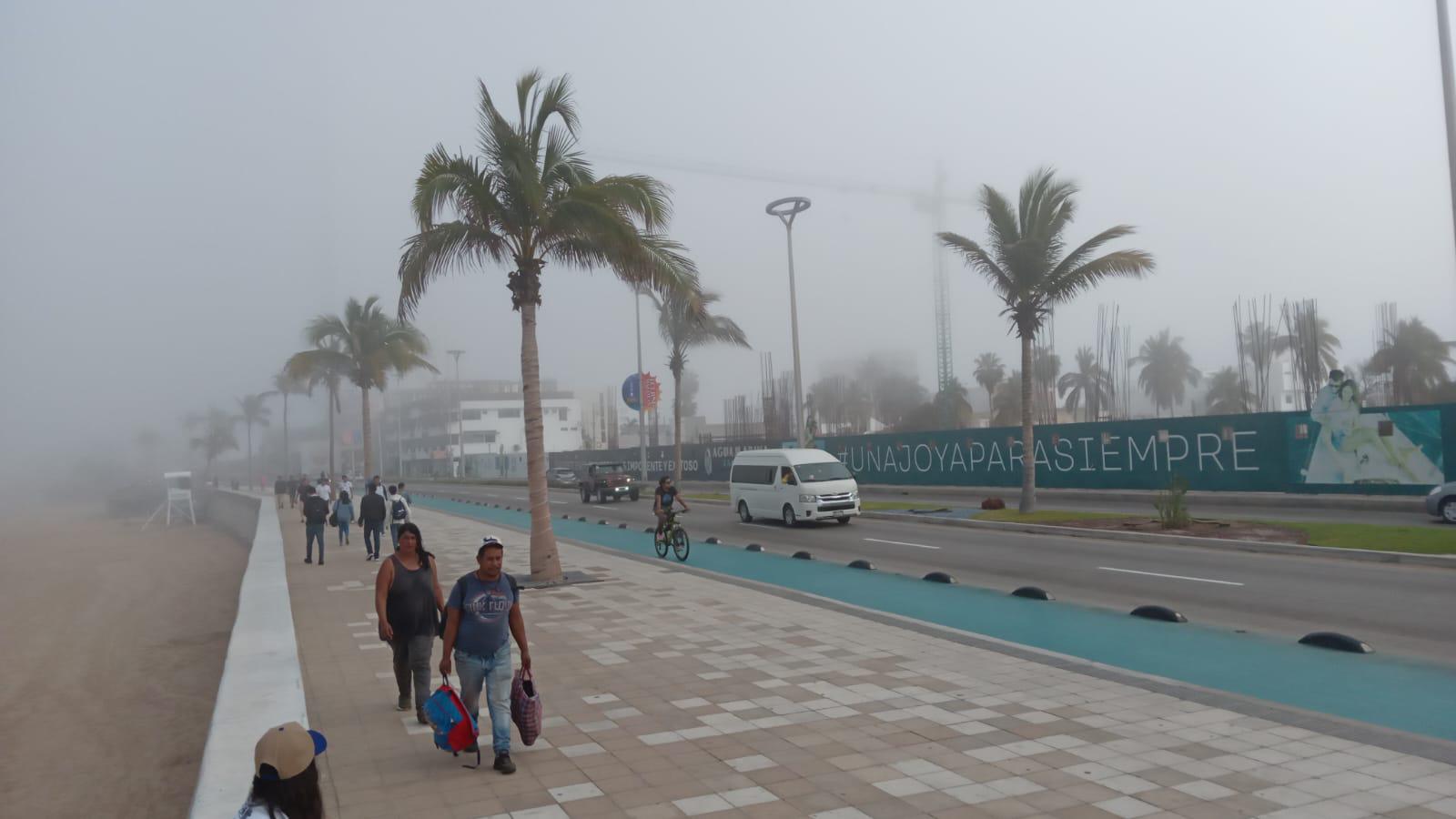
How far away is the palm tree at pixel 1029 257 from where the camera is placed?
81.3ft

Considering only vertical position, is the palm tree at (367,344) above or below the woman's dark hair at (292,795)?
above

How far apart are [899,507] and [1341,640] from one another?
19491 millimetres

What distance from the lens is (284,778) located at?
10.3 feet

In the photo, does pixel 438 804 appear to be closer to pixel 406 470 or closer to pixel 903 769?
pixel 903 769

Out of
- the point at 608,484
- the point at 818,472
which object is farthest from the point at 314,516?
the point at 608,484

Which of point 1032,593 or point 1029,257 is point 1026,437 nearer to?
point 1029,257

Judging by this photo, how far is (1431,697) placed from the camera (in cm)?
760

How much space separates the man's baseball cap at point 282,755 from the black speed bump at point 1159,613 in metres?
10.3

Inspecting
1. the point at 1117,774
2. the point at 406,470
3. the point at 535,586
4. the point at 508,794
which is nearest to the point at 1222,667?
the point at 1117,774

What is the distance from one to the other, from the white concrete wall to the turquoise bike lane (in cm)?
703

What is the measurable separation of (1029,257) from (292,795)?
24.1 metres

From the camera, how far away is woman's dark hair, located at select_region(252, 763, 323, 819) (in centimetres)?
313

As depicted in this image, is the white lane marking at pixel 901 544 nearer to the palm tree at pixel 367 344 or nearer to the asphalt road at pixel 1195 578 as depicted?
the asphalt road at pixel 1195 578

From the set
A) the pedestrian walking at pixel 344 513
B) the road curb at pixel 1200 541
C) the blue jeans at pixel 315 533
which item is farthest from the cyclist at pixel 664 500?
the pedestrian walking at pixel 344 513
